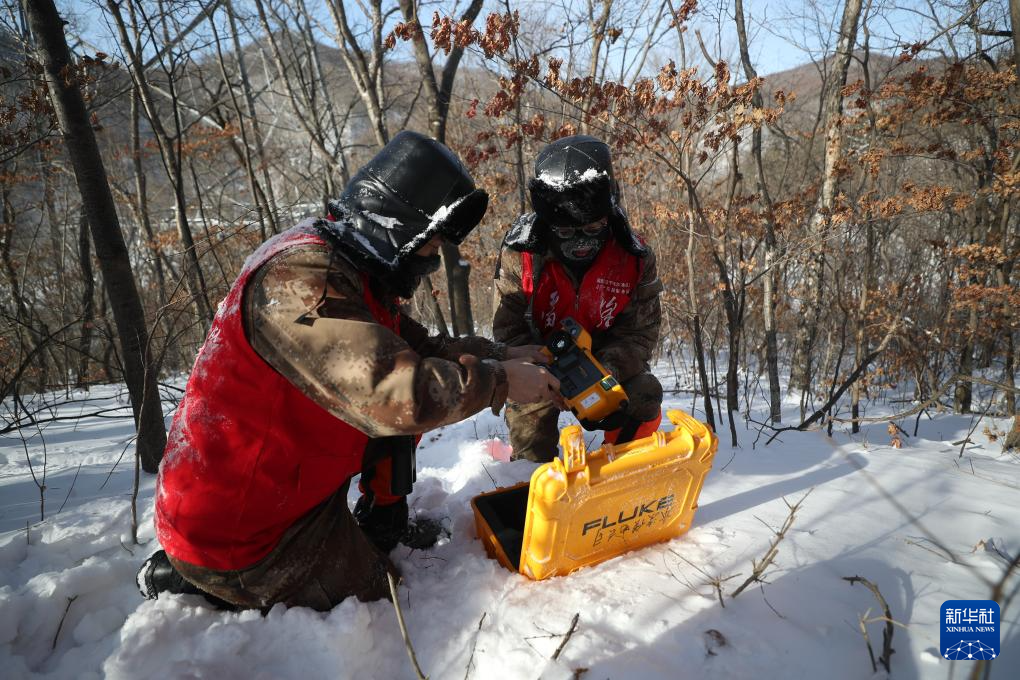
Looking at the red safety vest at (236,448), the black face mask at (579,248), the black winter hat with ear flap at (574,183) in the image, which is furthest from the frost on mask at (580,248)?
the red safety vest at (236,448)

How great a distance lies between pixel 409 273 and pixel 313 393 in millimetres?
535

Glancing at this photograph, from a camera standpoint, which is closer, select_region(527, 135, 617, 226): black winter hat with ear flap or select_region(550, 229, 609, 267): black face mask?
select_region(527, 135, 617, 226): black winter hat with ear flap

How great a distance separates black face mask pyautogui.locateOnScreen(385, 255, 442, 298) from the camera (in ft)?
5.21

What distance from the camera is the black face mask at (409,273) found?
62.5 inches

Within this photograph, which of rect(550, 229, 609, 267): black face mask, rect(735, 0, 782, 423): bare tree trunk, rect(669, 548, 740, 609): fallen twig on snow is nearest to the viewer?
rect(669, 548, 740, 609): fallen twig on snow

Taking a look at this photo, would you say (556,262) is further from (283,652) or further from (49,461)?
(49,461)

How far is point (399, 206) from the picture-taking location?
1.53 metres

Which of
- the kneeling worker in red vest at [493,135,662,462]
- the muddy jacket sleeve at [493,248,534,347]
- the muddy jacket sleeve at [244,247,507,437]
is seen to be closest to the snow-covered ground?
the muddy jacket sleeve at [244,247,507,437]

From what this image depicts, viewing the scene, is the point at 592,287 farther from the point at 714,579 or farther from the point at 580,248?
the point at 714,579

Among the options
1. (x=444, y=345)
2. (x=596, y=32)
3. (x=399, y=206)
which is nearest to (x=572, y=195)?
(x=444, y=345)

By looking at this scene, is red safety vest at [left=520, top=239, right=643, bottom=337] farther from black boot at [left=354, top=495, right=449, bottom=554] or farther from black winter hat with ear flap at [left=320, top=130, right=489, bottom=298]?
black boot at [left=354, top=495, right=449, bottom=554]

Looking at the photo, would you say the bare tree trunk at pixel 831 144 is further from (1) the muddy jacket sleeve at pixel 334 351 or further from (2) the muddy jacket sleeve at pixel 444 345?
(1) the muddy jacket sleeve at pixel 334 351

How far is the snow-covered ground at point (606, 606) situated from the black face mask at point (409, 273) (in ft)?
3.66

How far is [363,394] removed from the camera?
127cm
